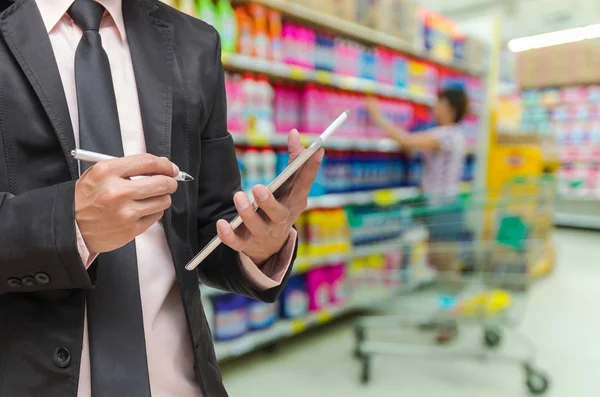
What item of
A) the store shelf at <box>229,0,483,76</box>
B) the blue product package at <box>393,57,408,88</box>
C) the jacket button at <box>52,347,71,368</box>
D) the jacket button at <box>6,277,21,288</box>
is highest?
the store shelf at <box>229,0,483,76</box>

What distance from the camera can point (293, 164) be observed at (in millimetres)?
628

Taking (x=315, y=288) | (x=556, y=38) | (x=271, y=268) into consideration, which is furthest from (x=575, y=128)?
(x=271, y=268)

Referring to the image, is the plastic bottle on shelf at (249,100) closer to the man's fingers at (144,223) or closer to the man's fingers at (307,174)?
the man's fingers at (307,174)

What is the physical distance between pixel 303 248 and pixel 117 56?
2308 millimetres

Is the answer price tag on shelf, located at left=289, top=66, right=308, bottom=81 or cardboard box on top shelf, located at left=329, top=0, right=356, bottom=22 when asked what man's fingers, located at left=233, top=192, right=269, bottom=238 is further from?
cardboard box on top shelf, located at left=329, top=0, right=356, bottom=22

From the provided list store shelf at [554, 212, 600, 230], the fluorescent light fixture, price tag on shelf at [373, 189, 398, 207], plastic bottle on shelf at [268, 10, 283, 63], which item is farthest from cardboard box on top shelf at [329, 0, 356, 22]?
the fluorescent light fixture

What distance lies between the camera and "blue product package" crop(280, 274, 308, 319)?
9.46 feet

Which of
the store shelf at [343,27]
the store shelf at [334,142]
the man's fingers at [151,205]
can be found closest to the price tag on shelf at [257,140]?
the store shelf at [334,142]

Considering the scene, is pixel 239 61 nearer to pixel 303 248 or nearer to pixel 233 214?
pixel 303 248

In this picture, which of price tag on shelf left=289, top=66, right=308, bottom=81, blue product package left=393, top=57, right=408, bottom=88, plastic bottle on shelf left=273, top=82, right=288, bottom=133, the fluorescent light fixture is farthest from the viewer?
the fluorescent light fixture

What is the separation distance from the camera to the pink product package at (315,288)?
10.0 ft

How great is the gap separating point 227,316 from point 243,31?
4.93 ft

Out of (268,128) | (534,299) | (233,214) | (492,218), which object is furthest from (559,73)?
(233,214)

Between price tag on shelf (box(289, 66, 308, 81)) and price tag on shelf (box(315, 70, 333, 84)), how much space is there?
0.31ft
